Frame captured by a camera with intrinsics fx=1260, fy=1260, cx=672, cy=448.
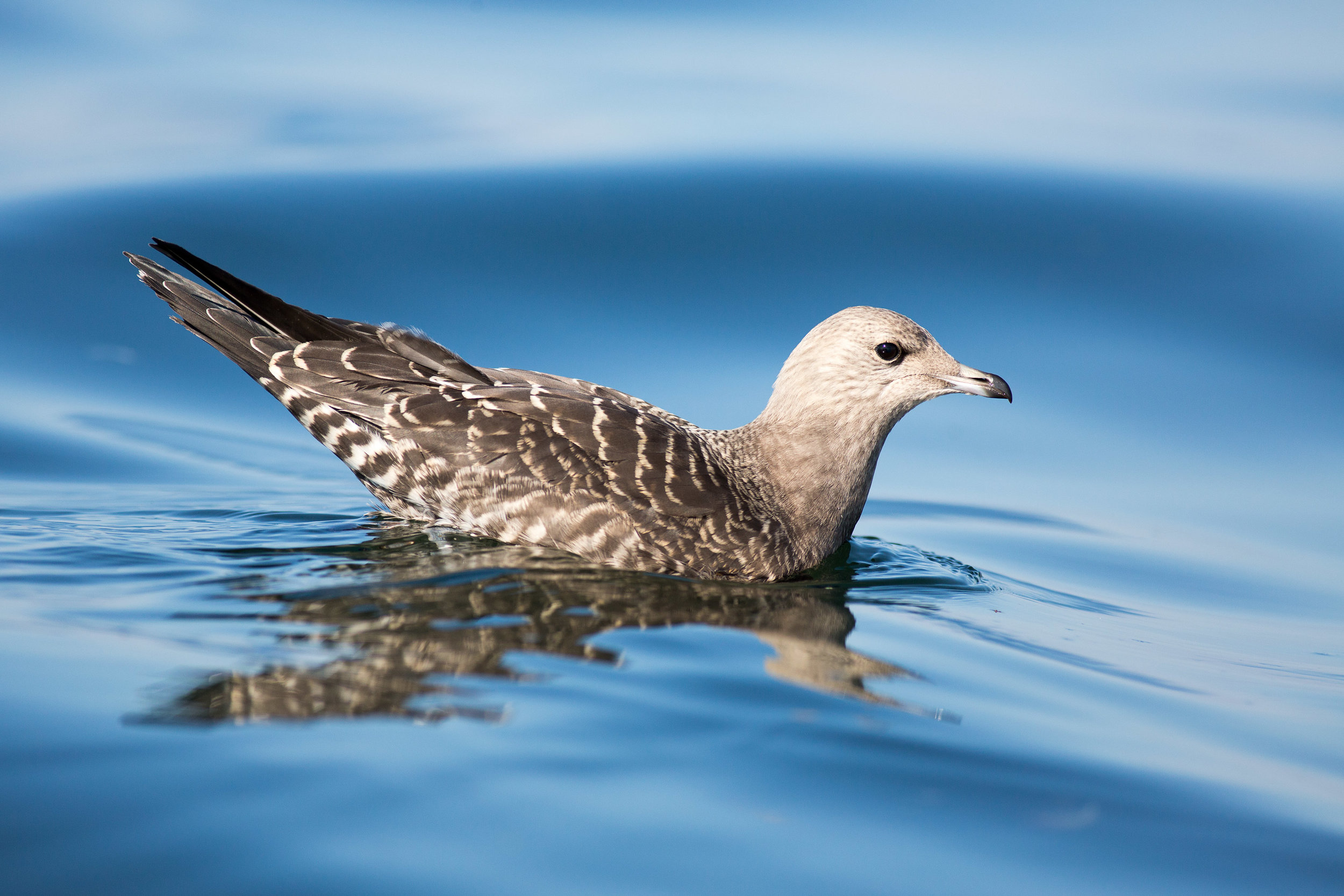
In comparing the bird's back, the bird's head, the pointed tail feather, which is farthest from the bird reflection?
the pointed tail feather

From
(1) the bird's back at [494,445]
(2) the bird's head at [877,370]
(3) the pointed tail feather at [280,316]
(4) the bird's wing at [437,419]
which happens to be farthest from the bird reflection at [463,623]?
(3) the pointed tail feather at [280,316]

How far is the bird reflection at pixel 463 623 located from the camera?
3.85 metres

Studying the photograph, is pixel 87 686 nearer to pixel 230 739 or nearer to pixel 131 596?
pixel 230 739

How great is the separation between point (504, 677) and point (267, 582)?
1575mm

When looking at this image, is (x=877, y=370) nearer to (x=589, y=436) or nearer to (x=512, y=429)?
(x=589, y=436)

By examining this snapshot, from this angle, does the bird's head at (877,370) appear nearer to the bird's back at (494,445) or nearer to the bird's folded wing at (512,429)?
the bird's back at (494,445)

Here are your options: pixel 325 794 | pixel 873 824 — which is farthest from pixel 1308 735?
pixel 325 794

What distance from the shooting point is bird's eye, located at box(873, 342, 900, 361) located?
20.3ft

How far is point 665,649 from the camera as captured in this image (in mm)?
4613

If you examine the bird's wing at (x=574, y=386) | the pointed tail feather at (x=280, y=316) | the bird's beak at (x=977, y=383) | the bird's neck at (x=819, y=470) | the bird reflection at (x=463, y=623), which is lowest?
the bird reflection at (x=463, y=623)

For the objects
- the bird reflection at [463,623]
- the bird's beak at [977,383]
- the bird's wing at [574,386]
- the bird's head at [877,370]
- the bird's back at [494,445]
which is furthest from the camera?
the bird's wing at [574,386]

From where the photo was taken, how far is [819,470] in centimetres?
631

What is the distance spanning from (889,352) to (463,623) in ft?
8.68

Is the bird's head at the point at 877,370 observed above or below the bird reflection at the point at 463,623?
above
